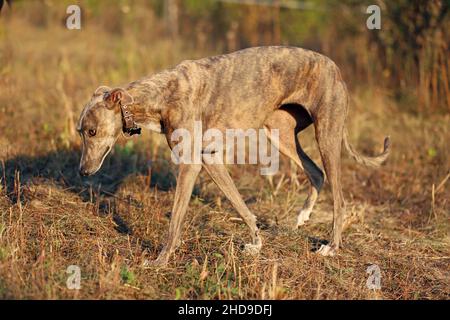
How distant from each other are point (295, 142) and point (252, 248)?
1483 millimetres

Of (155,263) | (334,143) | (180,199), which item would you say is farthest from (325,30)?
(155,263)

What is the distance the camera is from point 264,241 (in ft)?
21.1

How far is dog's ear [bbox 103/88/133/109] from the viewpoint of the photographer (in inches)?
225

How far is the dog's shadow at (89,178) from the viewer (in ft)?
23.6

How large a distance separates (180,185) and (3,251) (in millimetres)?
1542

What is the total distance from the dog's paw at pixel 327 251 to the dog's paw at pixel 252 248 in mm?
554

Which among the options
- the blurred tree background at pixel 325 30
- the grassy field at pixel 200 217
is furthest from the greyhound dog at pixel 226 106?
the blurred tree background at pixel 325 30

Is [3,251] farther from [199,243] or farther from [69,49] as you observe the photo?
[69,49]

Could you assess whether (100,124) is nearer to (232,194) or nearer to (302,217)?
(232,194)

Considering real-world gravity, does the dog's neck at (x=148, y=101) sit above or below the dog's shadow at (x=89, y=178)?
above

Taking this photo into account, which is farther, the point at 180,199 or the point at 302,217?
the point at 302,217

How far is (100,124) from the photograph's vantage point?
5762 millimetres

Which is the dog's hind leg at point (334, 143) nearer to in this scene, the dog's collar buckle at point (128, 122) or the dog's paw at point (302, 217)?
the dog's paw at point (302, 217)

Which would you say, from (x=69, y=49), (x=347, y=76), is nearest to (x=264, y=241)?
(x=347, y=76)
